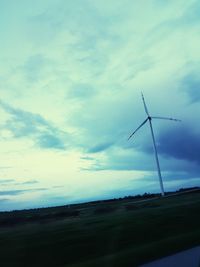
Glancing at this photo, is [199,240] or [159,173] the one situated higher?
[159,173]

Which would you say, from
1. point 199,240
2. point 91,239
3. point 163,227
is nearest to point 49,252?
point 91,239

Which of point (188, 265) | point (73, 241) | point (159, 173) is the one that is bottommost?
point (188, 265)

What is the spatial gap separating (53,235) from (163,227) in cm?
608

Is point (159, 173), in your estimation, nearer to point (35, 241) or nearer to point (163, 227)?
point (163, 227)

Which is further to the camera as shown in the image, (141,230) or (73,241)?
(141,230)

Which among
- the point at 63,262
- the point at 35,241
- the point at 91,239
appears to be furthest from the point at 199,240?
the point at 35,241

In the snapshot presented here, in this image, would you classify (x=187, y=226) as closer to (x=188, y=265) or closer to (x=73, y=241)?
(x=73, y=241)

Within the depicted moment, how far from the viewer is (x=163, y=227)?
21.3 meters

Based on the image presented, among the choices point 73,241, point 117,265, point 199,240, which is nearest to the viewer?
point 117,265

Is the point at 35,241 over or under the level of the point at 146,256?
over

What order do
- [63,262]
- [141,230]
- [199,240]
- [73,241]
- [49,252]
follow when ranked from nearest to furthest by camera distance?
[63,262] < [49,252] < [199,240] < [73,241] < [141,230]

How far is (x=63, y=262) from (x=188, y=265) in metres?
4.74

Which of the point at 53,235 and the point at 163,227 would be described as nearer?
the point at 53,235

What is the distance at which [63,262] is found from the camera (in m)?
13.1
